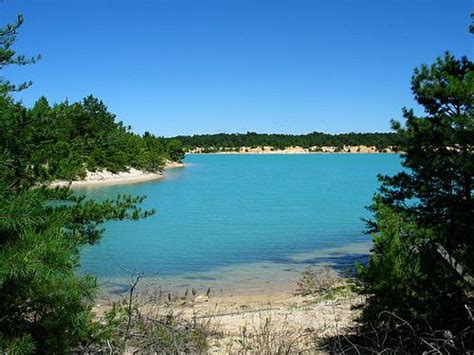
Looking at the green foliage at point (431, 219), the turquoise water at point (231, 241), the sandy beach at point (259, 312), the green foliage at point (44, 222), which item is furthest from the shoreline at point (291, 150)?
the green foliage at point (44, 222)

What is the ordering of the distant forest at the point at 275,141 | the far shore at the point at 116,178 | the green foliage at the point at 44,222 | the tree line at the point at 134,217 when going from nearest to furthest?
the green foliage at the point at 44,222 < the tree line at the point at 134,217 < the far shore at the point at 116,178 < the distant forest at the point at 275,141

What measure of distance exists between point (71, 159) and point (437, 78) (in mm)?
6504

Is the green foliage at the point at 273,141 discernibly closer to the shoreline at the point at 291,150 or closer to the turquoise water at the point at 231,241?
the shoreline at the point at 291,150

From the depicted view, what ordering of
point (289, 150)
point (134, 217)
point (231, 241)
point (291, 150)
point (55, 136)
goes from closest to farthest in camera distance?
point (55, 136), point (134, 217), point (231, 241), point (291, 150), point (289, 150)

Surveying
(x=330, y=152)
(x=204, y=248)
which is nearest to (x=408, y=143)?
(x=204, y=248)

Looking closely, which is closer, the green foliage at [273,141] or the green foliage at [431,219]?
the green foliage at [431,219]

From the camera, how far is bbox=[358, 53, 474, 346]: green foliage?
615 cm

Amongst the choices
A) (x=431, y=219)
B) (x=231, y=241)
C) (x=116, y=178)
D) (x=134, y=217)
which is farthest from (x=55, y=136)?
(x=116, y=178)

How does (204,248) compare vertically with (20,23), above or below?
below

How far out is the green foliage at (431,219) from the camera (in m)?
6.15

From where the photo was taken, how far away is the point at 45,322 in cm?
458

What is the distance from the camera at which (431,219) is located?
7707 millimetres

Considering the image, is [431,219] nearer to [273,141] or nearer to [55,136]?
[55,136]

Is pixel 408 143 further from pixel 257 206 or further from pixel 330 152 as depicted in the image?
pixel 330 152
